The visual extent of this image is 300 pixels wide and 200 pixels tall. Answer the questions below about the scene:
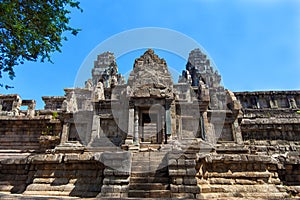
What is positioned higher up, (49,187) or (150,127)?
(150,127)

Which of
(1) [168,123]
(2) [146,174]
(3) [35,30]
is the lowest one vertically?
(2) [146,174]

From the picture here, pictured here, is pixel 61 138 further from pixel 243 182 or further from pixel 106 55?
pixel 106 55

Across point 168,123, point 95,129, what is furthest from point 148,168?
point 95,129

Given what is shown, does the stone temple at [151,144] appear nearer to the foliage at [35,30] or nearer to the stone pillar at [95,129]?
the stone pillar at [95,129]

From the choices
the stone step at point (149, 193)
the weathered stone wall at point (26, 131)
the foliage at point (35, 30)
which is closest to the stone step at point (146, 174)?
the stone step at point (149, 193)

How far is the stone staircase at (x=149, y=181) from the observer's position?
595 centimetres

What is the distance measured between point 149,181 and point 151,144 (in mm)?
7272

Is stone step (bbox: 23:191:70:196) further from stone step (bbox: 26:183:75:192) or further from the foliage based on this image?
the foliage

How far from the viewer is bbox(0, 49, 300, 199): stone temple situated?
6207 millimetres

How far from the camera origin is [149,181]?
6.51m

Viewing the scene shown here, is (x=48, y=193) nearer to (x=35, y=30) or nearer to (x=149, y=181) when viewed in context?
(x=149, y=181)

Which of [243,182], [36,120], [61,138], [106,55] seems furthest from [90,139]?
[106,55]

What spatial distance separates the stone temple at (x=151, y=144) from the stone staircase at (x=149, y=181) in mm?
33

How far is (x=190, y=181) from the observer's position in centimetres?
590
